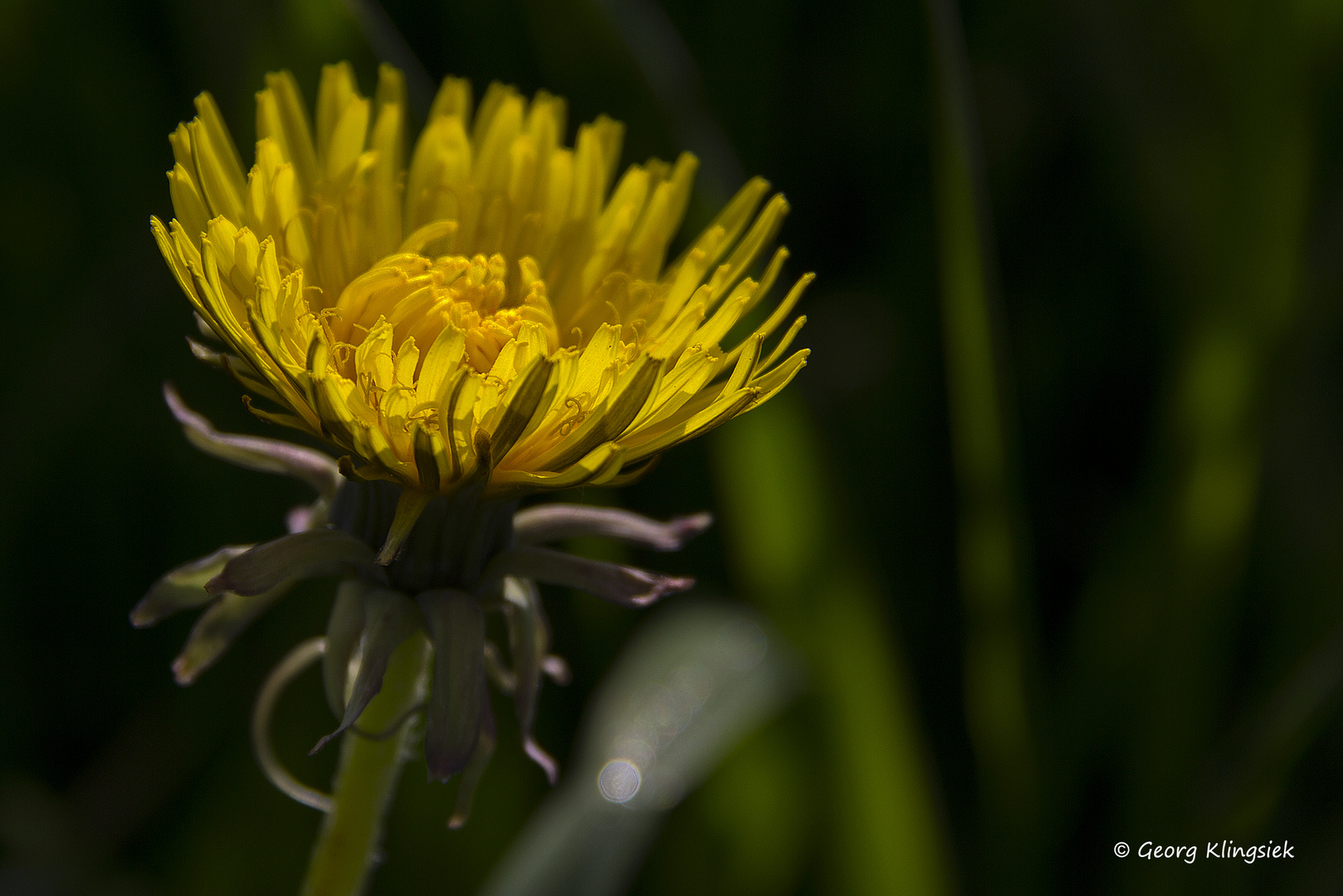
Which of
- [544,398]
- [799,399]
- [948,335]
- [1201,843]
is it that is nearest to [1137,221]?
[948,335]

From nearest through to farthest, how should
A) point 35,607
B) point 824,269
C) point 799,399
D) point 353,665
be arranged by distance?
point 353,665 < point 799,399 < point 35,607 < point 824,269

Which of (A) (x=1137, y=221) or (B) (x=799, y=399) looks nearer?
(B) (x=799, y=399)

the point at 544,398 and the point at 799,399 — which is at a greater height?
the point at 544,398

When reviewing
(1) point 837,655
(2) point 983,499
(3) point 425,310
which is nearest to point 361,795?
(3) point 425,310

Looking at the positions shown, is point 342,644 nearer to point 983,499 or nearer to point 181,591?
point 181,591

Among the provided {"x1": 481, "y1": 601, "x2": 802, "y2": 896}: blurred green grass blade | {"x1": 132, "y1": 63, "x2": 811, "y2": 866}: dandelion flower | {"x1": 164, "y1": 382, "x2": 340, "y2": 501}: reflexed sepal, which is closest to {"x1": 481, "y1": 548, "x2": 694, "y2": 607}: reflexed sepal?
{"x1": 132, "y1": 63, "x2": 811, "y2": 866}: dandelion flower

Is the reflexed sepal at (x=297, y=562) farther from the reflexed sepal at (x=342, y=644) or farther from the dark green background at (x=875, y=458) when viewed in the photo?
the dark green background at (x=875, y=458)

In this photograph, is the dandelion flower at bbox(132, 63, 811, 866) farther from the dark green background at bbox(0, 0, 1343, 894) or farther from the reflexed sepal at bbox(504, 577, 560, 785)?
the dark green background at bbox(0, 0, 1343, 894)

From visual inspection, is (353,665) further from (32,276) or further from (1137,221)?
(1137,221)
